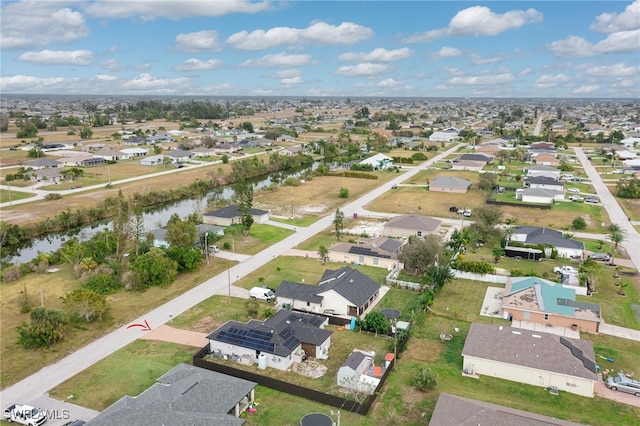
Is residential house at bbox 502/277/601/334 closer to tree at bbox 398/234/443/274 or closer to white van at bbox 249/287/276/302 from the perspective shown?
tree at bbox 398/234/443/274

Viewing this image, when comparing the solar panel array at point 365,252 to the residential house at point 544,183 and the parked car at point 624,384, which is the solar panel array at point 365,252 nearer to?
the parked car at point 624,384

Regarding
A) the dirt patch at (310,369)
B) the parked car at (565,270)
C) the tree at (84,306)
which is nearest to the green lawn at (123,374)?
the tree at (84,306)

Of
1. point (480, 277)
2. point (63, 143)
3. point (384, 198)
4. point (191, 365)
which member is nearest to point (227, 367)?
point (191, 365)

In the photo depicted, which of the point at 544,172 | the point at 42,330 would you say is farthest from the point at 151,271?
the point at 544,172

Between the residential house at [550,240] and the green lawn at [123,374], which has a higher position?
the residential house at [550,240]

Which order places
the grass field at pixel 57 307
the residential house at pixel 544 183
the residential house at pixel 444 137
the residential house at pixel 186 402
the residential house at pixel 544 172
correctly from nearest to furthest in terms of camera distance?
the residential house at pixel 186 402, the grass field at pixel 57 307, the residential house at pixel 544 183, the residential house at pixel 544 172, the residential house at pixel 444 137

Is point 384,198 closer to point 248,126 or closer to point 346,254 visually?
point 346,254
